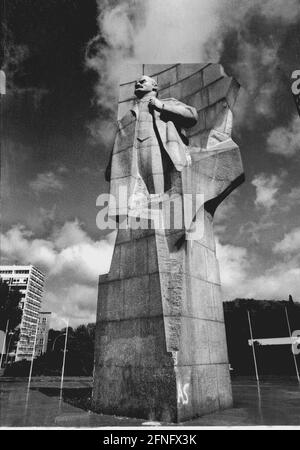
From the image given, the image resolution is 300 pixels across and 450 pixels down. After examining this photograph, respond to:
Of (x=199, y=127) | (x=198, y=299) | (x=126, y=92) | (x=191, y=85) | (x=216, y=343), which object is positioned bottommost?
(x=216, y=343)

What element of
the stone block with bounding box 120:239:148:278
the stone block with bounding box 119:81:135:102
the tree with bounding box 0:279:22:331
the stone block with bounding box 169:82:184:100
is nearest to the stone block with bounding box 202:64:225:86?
the stone block with bounding box 169:82:184:100

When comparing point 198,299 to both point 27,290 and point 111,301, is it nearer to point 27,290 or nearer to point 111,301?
point 111,301

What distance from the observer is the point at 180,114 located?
9289 millimetres

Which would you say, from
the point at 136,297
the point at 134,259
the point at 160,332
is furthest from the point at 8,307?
the point at 160,332

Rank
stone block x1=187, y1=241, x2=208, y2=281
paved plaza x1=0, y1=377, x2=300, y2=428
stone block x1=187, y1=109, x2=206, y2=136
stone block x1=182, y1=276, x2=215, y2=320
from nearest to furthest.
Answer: paved plaza x1=0, y1=377, x2=300, y2=428 < stone block x1=182, y1=276, x2=215, y2=320 < stone block x1=187, y1=241, x2=208, y2=281 < stone block x1=187, y1=109, x2=206, y2=136

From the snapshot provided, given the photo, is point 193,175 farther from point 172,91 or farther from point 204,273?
point 172,91

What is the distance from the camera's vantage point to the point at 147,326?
6.63 m

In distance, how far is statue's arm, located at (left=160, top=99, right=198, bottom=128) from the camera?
364 inches

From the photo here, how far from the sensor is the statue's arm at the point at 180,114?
9258 mm

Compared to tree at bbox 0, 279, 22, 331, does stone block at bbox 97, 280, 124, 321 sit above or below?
below

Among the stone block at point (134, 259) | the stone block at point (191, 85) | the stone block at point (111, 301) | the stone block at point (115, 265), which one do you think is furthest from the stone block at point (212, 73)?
the stone block at point (111, 301)

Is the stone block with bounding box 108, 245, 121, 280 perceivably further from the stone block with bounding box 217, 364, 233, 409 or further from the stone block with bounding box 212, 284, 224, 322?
the stone block with bounding box 217, 364, 233, 409

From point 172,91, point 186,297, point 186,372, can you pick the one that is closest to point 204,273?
point 186,297
